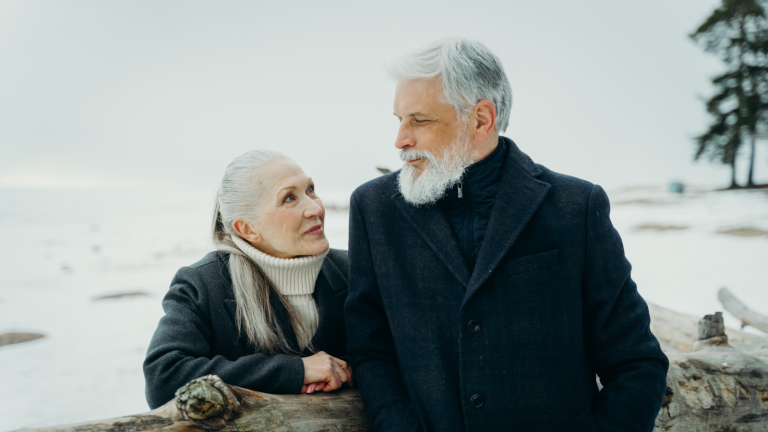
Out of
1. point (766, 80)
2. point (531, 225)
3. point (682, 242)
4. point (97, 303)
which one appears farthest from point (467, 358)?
point (766, 80)

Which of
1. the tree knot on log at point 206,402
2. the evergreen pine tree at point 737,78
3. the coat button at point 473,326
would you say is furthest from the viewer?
the evergreen pine tree at point 737,78

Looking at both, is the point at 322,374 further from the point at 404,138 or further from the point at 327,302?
the point at 404,138

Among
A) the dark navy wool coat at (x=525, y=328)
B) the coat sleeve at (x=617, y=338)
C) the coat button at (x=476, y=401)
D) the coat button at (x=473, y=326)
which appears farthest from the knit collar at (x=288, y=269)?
the coat sleeve at (x=617, y=338)

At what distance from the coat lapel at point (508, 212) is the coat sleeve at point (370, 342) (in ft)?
1.32

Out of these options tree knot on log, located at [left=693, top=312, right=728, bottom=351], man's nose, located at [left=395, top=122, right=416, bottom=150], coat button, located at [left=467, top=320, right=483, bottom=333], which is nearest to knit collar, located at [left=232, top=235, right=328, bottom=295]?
man's nose, located at [left=395, top=122, right=416, bottom=150]

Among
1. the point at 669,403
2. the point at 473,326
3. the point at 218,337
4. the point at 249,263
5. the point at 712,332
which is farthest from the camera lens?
the point at 712,332

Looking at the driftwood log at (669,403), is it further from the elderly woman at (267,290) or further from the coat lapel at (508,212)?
the coat lapel at (508,212)

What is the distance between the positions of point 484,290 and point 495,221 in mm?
246

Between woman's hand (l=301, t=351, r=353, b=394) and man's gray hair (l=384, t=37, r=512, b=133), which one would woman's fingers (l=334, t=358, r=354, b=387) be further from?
man's gray hair (l=384, t=37, r=512, b=133)

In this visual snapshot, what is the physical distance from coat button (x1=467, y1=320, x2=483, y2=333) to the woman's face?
29.2 inches

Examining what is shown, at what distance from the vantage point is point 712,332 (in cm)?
291

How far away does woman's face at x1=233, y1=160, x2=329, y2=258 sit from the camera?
2.07 meters

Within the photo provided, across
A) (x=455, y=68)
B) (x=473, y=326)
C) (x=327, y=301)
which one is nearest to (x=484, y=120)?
(x=455, y=68)

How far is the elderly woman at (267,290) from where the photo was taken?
1855 mm
